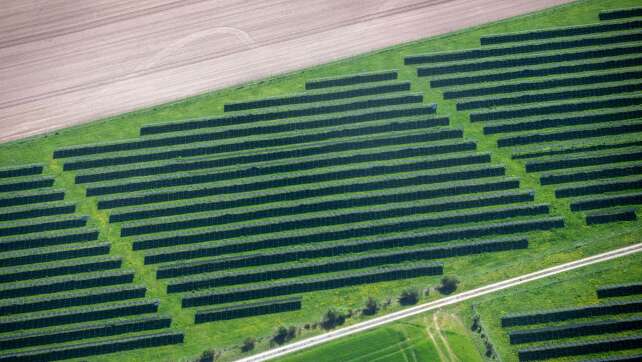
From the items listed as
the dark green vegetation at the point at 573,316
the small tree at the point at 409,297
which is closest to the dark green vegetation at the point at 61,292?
the small tree at the point at 409,297

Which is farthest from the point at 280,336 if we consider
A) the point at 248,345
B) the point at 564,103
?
the point at 564,103

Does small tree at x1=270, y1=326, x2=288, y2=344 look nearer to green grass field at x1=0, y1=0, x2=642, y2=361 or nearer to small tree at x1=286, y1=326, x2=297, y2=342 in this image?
small tree at x1=286, y1=326, x2=297, y2=342

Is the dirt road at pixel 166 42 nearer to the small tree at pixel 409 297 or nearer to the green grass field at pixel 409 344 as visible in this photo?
the small tree at pixel 409 297

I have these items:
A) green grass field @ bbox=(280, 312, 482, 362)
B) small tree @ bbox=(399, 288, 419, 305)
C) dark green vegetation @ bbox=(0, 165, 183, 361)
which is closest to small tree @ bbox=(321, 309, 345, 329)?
green grass field @ bbox=(280, 312, 482, 362)

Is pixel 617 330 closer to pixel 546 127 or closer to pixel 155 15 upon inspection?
pixel 546 127

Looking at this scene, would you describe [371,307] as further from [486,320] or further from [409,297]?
[486,320]

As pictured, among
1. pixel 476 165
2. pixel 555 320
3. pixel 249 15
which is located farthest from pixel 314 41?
pixel 555 320

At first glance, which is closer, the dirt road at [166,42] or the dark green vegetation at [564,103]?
the dark green vegetation at [564,103]
